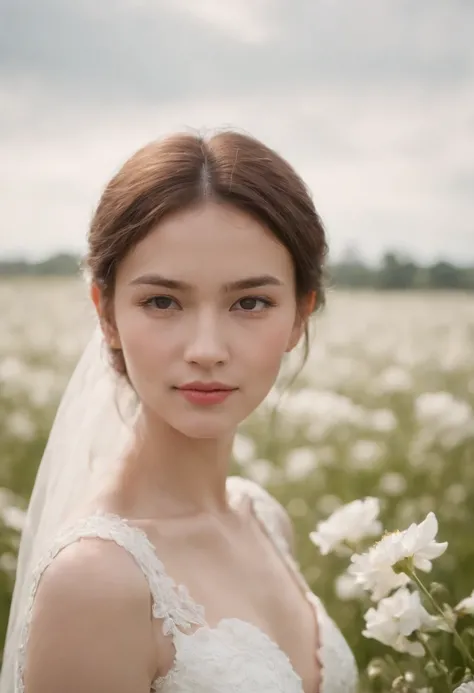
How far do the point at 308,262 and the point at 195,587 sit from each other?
466mm

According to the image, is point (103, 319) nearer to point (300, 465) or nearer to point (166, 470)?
point (166, 470)

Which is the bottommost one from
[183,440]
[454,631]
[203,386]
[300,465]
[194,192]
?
[300,465]

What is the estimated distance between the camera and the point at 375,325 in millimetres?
3281

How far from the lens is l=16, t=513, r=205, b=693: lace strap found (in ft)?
3.44

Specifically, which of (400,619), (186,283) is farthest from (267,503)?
(186,283)

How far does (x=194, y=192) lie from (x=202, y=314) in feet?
0.51

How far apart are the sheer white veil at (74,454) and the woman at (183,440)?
12cm

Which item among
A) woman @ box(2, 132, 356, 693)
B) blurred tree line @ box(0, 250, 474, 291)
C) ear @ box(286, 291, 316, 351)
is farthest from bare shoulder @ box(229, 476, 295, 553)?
blurred tree line @ box(0, 250, 474, 291)

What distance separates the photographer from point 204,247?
1080mm

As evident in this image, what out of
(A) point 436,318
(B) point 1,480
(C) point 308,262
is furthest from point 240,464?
(C) point 308,262

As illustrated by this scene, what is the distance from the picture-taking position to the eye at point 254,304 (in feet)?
3.73

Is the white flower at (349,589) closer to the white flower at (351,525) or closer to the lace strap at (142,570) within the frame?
the white flower at (351,525)

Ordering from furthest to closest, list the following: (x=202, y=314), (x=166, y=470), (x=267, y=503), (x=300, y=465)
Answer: (x=300, y=465), (x=267, y=503), (x=166, y=470), (x=202, y=314)

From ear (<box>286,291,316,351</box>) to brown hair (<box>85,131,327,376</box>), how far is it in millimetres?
73
